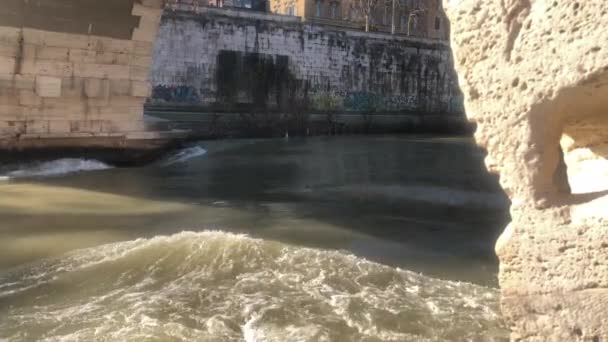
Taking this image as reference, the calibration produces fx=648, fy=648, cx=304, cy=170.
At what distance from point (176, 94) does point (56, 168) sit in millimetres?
9784

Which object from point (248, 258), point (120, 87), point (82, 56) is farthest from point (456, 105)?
point (248, 258)

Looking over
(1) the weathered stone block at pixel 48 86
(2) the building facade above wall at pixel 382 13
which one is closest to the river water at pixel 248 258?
(1) the weathered stone block at pixel 48 86

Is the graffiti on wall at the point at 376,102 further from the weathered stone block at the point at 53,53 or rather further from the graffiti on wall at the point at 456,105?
the weathered stone block at the point at 53,53

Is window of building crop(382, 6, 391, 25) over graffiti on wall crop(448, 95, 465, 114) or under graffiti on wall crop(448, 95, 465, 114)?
over

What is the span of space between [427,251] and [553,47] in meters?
4.12

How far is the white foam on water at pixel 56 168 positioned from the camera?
470 inches

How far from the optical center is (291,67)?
24.7 metres

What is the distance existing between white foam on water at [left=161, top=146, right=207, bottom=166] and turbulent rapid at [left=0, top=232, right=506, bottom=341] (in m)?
9.01

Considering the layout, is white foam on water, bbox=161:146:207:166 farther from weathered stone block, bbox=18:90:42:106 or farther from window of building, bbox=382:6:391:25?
window of building, bbox=382:6:391:25

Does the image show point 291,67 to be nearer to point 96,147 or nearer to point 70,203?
point 96,147

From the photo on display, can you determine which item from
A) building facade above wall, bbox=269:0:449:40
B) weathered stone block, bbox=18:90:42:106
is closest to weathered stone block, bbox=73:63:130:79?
weathered stone block, bbox=18:90:42:106

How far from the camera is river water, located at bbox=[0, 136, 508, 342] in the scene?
3973 millimetres

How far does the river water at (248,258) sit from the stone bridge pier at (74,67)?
5.28 ft

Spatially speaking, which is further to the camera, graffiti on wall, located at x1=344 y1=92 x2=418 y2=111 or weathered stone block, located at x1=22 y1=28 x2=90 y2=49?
graffiti on wall, located at x1=344 y1=92 x2=418 y2=111
